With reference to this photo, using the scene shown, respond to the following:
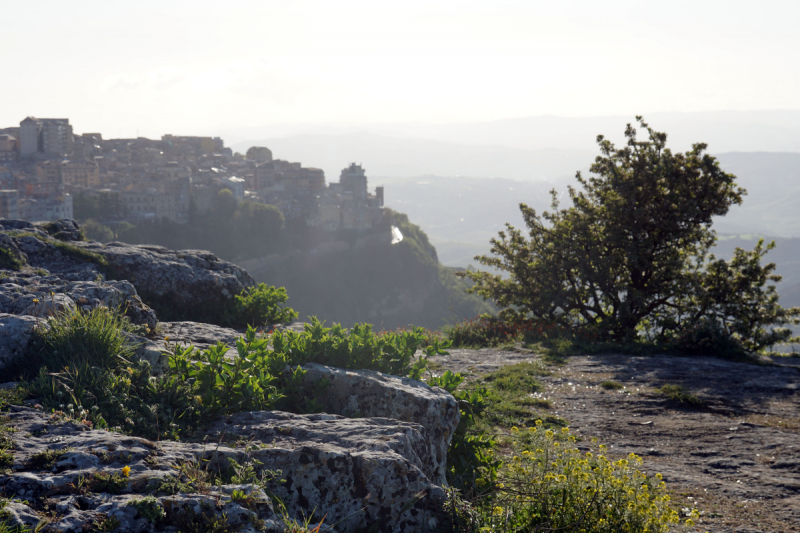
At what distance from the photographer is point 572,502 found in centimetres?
365

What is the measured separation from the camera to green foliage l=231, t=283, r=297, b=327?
28.3 feet

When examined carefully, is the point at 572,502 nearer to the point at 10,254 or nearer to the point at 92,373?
the point at 92,373

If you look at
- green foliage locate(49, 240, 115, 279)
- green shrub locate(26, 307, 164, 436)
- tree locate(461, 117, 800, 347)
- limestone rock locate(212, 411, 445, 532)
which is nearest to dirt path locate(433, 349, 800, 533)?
tree locate(461, 117, 800, 347)

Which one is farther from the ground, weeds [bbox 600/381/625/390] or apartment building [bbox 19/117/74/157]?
apartment building [bbox 19/117/74/157]

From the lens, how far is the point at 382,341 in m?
5.57

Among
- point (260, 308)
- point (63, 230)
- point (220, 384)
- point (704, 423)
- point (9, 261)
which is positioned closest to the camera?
point (220, 384)

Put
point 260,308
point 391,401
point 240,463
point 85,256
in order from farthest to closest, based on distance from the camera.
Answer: point 260,308 < point 85,256 < point 391,401 < point 240,463

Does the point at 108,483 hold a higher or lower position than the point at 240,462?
higher

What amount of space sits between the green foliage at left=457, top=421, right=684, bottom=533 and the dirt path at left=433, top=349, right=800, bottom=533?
126 centimetres

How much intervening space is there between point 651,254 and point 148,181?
326 feet

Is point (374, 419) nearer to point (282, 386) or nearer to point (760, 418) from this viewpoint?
point (282, 386)

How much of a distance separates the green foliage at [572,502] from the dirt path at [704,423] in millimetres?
1259

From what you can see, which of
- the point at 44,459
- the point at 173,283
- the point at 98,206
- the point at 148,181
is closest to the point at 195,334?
the point at 173,283

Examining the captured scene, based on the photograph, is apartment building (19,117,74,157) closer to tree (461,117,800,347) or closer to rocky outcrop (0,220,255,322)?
rocky outcrop (0,220,255,322)
